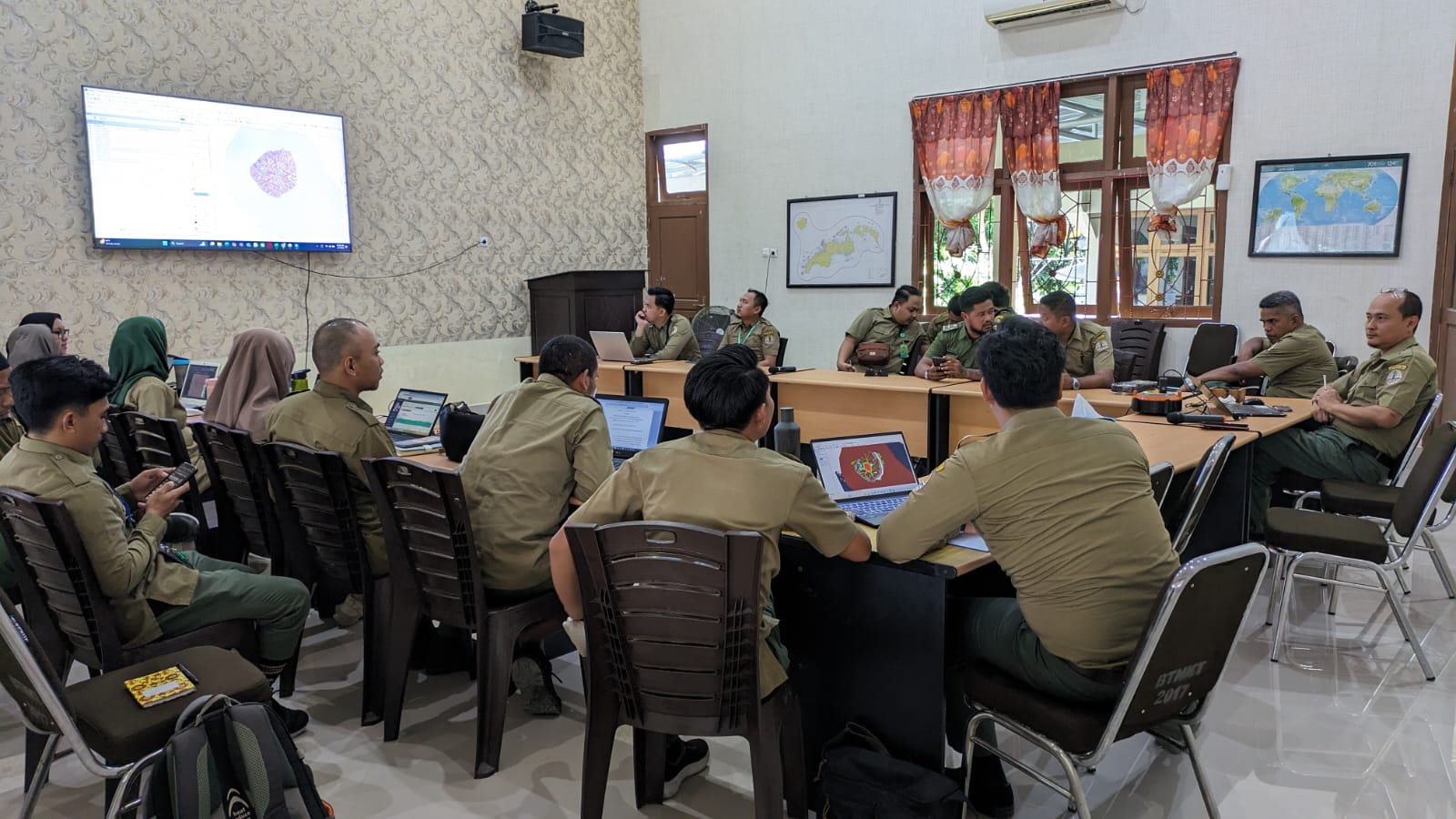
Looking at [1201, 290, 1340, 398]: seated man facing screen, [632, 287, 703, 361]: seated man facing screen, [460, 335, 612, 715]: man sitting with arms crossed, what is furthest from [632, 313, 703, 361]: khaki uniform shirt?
[460, 335, 612, 715]: man sitting with arms crossed

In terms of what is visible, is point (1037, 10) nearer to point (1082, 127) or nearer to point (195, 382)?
point (1082, 127)

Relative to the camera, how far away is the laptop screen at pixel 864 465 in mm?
2697

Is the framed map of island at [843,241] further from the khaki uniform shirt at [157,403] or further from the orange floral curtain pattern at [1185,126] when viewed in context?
the khaki uniform shirt at [157,403]

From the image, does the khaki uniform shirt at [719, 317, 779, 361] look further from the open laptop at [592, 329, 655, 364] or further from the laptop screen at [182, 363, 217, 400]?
the laptop screen at [182, 363, 217, 400]

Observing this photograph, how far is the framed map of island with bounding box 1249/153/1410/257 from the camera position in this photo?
6098mm

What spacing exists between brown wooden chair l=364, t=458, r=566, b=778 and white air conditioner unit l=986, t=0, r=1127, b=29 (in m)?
6.30

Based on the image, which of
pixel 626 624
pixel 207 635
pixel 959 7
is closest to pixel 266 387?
pixel 207 635

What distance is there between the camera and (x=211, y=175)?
21.1 ft

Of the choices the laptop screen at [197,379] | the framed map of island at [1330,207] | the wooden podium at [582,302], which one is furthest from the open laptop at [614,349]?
the framed map of island at [1330,207]

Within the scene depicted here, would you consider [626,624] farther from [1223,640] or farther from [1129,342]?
[1129,342]

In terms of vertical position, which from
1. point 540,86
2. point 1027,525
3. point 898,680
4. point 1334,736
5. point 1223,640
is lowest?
point 1334,736

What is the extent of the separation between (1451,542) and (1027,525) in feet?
13.3

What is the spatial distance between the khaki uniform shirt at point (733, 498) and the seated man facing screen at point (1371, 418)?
2.79 meters

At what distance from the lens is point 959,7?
764 centimetres
